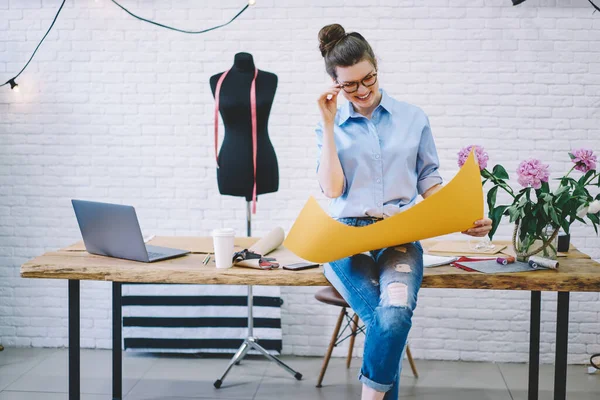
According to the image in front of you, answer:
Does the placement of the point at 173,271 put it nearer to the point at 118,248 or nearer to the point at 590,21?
the point at 118,248

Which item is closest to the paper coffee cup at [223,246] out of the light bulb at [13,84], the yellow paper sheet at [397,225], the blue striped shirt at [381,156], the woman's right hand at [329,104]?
the yellow paper sheet at [397,225]

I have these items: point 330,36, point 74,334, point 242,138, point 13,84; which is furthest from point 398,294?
point 13,84

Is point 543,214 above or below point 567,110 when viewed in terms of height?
below

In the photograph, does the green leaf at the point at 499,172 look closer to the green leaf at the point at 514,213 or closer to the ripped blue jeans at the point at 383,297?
the green leaf at the point at 514,213

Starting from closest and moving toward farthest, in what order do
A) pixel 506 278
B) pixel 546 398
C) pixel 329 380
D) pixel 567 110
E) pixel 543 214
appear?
pixel 506 278 < pixel 543 214 < pixel 546 398 < pixel 329 380 < pixel 567 110

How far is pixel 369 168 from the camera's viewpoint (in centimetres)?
231

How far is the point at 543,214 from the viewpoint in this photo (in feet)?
7.79

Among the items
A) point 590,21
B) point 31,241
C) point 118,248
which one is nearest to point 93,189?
point 31,241

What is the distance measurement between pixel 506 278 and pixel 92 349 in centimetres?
262

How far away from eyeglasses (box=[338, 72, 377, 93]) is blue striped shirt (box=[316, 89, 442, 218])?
12 centimetres

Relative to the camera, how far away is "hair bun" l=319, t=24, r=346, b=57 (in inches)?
88.2

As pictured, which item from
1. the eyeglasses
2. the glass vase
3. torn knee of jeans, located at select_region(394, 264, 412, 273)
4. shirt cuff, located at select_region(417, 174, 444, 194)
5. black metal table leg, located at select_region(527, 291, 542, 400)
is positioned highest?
the eyeglasses

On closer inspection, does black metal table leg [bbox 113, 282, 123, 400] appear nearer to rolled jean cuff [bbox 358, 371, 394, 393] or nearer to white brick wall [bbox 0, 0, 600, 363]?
white brick wall [bbox 0, 0, 600, 363]

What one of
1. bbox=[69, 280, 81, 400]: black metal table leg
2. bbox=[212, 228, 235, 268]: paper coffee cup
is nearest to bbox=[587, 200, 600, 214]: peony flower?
bbox=[212, 228, 235, 268]: paper coffee cup
